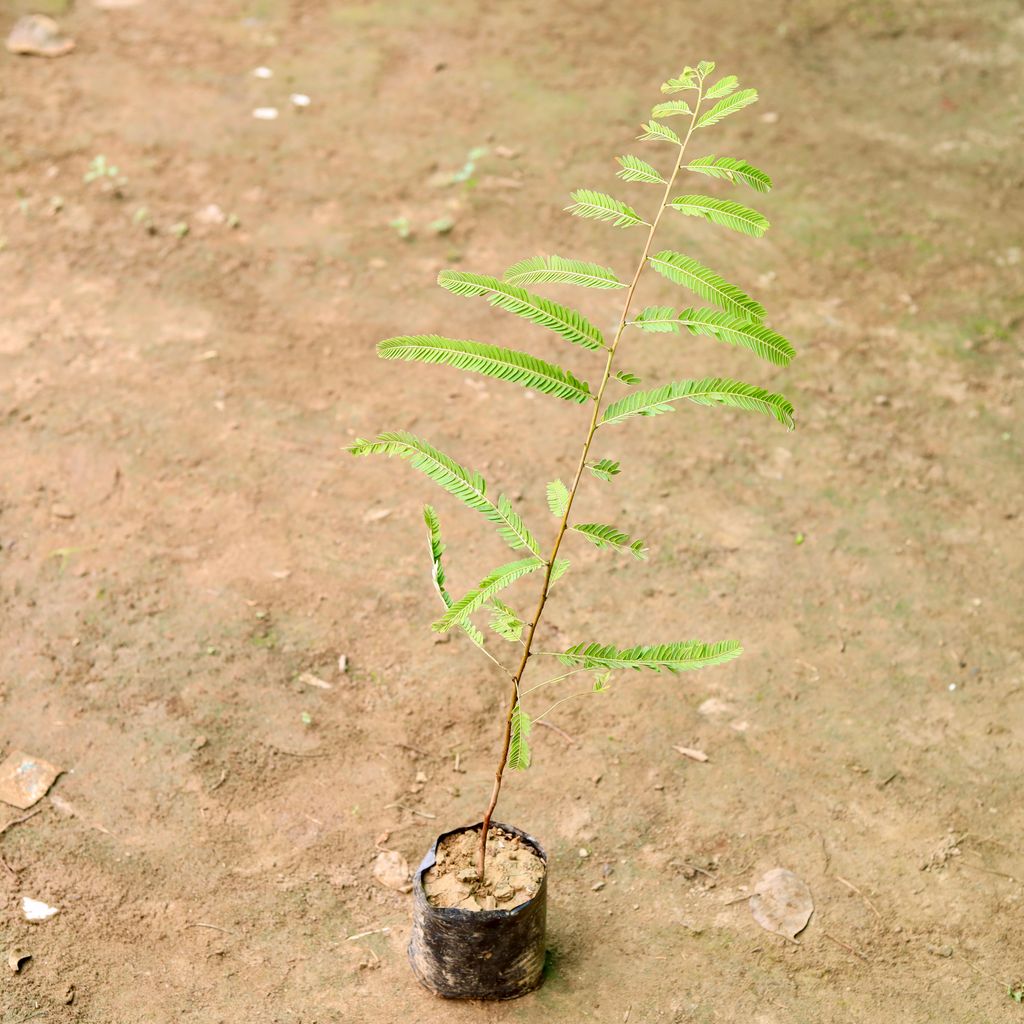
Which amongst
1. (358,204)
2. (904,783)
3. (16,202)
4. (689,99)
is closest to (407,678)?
(904,783)

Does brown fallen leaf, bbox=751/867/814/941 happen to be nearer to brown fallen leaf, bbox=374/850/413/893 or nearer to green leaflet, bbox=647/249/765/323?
brown fallen leaf, bbox=374/850/413/893

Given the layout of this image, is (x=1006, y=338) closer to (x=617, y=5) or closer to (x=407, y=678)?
(x=407, y=678)

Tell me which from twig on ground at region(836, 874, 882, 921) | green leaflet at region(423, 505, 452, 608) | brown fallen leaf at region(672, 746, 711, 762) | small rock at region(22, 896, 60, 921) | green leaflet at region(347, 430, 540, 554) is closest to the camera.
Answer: green leaflet at region(347, 430, 540, 554)

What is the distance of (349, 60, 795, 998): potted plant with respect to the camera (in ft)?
8.36

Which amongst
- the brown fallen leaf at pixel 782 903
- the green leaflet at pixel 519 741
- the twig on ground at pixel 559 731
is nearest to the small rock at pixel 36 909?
the green leaflet at pixel 519 741

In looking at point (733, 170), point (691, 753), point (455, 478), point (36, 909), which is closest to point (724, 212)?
point (733, 170)

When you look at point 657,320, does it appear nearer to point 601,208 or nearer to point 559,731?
point 601,208

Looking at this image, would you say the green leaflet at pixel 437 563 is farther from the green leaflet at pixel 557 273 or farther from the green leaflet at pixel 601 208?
the green leaflet at pixel 601 208

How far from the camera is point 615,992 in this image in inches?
119

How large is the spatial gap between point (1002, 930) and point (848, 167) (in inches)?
174

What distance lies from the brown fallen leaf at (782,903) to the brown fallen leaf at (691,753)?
429 millimetres

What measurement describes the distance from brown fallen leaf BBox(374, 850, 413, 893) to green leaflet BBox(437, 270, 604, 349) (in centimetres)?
162

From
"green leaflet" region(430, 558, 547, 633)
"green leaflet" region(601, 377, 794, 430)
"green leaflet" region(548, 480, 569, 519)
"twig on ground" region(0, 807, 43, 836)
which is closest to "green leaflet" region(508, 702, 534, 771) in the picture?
"green leaflet" region(430, 558, 547, 633)

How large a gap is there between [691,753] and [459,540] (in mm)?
1215
